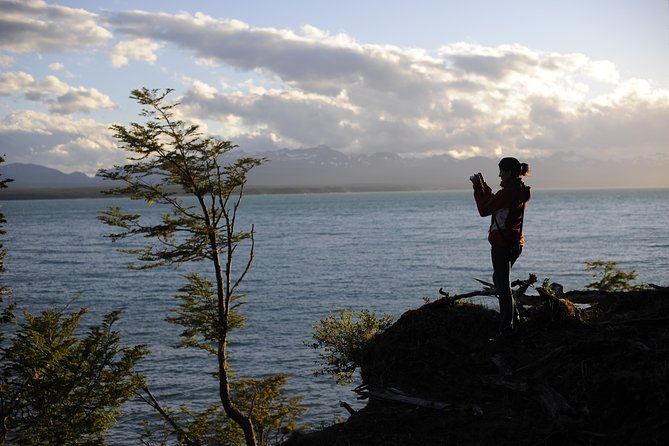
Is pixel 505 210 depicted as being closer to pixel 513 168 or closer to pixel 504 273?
pixel 513 168

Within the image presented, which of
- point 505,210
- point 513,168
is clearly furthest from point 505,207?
point 513,168

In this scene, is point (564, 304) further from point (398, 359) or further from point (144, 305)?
point (144, 305)

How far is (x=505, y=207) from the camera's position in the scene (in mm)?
9547

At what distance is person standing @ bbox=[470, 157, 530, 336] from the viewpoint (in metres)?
9.47

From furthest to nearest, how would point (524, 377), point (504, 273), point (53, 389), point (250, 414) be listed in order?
point (250, 414)
point (53, 389)
point (504, 273)
point (524, 377)

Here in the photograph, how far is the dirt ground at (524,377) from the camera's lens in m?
7.63

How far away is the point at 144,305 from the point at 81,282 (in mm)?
17368

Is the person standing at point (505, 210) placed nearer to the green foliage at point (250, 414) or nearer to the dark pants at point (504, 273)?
the dark pants at point (504, 273)

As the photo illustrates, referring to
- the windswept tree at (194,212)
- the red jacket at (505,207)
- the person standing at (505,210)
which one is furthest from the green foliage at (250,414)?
the red jacket at (505,207)

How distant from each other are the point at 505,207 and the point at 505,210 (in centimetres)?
11

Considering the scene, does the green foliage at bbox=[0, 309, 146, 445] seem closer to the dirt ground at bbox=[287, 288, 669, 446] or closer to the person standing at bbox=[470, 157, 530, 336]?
the dirt ground at bbox=[287, 288, 669, 446]

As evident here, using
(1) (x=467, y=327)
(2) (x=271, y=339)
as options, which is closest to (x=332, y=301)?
(2) (x=271, y=339)

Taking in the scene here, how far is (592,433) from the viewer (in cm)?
734

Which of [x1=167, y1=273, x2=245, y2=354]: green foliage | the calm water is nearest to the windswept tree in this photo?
[x1=167, y1=273, x2=245, y2=354]: green foliage
